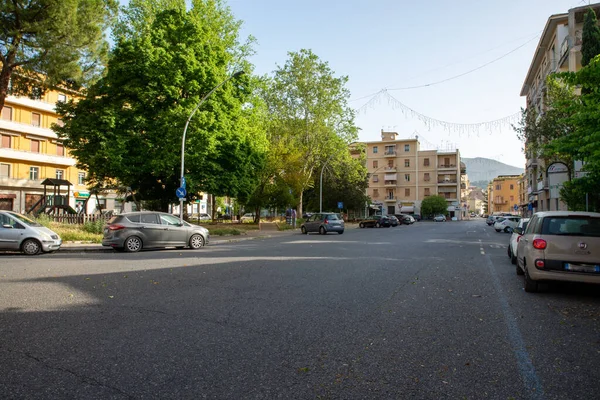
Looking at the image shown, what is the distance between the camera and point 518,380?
349 centimetres

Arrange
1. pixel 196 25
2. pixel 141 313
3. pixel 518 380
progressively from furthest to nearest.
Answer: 1. pixel 196 25
2. pixel 141 313
3. pixel 518 380

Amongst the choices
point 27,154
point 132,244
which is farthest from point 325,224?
point 27,154

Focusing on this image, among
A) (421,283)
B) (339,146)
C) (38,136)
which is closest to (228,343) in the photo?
(421,283)

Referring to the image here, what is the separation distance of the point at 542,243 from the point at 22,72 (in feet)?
83.9

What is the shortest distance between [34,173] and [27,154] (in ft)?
8.63

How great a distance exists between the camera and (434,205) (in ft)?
286

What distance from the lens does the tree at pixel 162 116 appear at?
76.9 feet

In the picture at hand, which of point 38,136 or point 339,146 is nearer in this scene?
point 339,146

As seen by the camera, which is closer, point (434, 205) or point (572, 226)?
point (572, 226)

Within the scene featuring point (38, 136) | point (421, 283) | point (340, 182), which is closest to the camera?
point (421, 283)

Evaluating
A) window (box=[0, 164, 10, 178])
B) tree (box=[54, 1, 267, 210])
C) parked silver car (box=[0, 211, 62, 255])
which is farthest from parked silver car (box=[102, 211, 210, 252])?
window (box=[0, 164, 10, 178])

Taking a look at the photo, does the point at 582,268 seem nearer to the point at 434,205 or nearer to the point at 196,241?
the point at 196,241

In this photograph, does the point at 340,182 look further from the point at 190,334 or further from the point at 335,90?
the point at 190,334

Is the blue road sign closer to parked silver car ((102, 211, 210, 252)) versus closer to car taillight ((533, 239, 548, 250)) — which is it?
parked silver car ((102, 211, 210, 252))
